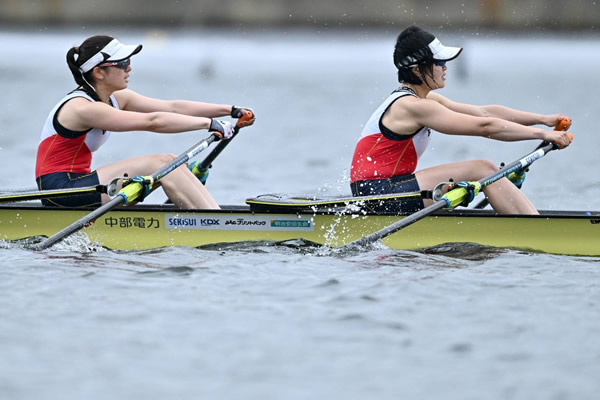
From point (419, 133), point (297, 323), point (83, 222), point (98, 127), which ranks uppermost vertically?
point (98, 127)

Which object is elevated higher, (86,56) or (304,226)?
(86,56)

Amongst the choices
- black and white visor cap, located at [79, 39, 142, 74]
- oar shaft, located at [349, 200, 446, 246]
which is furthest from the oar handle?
black and white visor cap, located at [79, 39, 142, 74]

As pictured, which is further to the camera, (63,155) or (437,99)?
(437,99)

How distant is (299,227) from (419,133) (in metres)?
1.22

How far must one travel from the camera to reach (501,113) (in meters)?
8.73

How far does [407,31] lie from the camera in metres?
7.94

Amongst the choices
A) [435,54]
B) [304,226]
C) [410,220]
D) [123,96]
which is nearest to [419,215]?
[410,220]

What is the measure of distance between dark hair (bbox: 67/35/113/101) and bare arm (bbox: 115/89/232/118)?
1.77ft

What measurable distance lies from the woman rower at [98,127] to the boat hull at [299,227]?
0.19 m

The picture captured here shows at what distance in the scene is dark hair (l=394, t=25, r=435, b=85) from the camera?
7836mm

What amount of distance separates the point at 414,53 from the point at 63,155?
2.95m

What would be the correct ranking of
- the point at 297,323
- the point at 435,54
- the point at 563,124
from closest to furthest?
the point at 297,323 < the point at 435,54 < the point at 563,124

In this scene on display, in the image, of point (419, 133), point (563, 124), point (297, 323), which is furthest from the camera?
point (563, 124)

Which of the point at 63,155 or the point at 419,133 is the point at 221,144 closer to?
the point at 63,155
